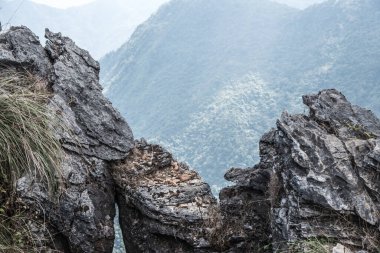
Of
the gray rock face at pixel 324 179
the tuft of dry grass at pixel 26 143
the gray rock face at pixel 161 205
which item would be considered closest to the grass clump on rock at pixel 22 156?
the tuft of dry grass at pixel 26 143

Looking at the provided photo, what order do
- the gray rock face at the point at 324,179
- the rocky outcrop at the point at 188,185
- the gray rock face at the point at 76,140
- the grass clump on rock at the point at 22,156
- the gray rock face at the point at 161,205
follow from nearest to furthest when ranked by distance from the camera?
the gray rock face at the point at 324,179 → the rocky outcrop at the point at 188,185 → the grass clump on rock at the point at 22,156 → the gray rock face at the point at 76,140 → the gray rock face at the point at 161,205

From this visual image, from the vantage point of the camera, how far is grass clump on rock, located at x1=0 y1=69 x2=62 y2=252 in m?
6.59

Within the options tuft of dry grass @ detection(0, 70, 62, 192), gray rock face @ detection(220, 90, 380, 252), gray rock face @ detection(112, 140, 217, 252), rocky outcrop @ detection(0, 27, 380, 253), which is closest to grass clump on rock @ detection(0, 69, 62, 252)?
tuft of dry grass @ detection(0, 70, 62, 192)

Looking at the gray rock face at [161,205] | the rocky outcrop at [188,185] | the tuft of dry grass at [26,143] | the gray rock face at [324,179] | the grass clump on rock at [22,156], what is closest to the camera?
the gray rock face at [324,179]

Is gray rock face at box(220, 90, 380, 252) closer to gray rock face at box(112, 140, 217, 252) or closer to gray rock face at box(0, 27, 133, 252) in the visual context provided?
gray rock face at box(112, 140, 217, 252)

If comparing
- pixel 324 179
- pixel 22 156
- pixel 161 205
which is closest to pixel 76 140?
pixel 22 156

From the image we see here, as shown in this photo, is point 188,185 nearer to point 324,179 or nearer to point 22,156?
point 324,179

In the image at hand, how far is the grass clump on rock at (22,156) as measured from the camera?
659 cm

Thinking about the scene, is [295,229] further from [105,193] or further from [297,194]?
[105,193]

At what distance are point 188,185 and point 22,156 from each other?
3.10m

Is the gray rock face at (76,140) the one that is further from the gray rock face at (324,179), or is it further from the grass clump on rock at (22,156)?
the gray rock face at (324,179)

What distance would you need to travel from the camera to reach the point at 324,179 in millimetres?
6609

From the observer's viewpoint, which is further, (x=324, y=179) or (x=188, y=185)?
(x=188, y=185)

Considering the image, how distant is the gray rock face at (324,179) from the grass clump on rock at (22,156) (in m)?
3.05
